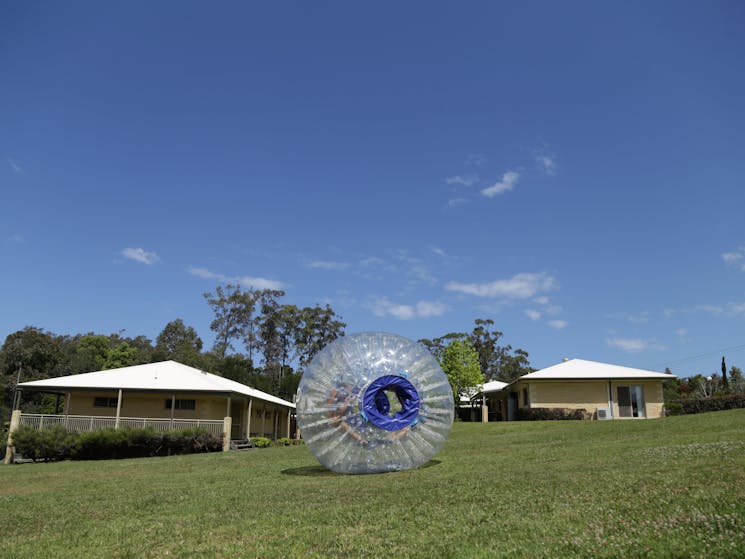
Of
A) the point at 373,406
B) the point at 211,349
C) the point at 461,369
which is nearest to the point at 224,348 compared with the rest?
the point at 211,349

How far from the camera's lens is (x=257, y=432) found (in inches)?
1410

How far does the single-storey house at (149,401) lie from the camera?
26531 mm

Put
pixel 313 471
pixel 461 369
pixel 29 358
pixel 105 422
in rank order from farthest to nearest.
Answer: pixel 29 358, pixel 461 369, pixel 105 422, pixel 313 471

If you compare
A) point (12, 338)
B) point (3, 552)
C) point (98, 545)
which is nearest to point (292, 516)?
point (98, 545)

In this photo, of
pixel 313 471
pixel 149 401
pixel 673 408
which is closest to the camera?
pixel 313 471

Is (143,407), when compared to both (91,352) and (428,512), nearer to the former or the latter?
(428,512)

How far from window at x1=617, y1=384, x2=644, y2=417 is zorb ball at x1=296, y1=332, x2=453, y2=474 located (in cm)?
2552

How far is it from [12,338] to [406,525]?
214 ft

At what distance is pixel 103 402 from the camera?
30578mm

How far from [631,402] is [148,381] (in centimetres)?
2576

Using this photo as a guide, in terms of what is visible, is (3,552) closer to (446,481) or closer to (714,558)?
(446,481)

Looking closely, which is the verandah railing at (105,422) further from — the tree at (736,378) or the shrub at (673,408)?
the tree at (736,378)

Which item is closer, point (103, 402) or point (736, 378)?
point (103, 402)

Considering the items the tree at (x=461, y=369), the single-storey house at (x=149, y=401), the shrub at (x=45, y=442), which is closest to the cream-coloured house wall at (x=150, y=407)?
the single-storey house at (x=149, y=401)
